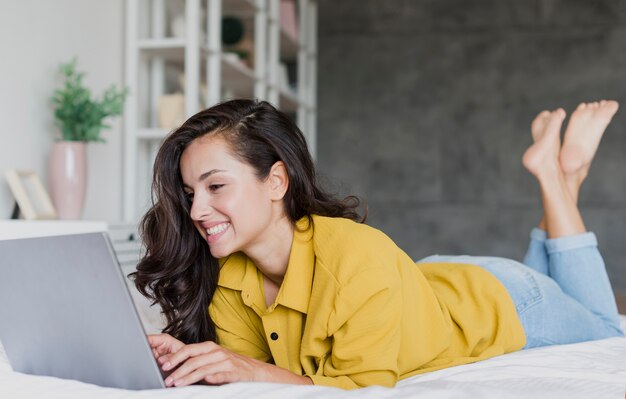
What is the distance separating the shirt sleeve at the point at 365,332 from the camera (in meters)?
1.18

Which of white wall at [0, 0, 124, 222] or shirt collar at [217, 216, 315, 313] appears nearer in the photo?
shirt collar at [217, 216, 315, 313]

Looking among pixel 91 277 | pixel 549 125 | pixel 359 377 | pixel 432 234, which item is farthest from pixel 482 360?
pixel 432 234

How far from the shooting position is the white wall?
2.65 m

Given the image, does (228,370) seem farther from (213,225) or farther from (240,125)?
(240,125)

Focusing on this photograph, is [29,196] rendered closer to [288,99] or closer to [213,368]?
[213,368]

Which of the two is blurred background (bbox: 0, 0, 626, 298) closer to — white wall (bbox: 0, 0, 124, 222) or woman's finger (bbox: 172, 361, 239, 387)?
white wall (bbox: 0, 0, 124, 222)

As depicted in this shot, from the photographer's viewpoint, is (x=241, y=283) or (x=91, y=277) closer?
(x=91, y=277)

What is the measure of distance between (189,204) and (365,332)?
0.45 metres

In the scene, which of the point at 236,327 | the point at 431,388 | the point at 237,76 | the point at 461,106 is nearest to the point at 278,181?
the point at 236,327

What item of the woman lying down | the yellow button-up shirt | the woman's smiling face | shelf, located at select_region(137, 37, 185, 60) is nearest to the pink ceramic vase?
shelf, located at select_region(137, 37, 185, 60)

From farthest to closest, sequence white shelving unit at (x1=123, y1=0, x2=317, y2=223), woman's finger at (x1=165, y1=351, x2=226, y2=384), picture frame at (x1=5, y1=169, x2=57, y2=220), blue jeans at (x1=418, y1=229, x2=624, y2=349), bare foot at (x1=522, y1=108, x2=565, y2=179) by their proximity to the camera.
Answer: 1. white shelving unit at (x1=123, y1=0, x2=317, y2=223)
2. picture frame at (x1=5, y1=169, x2=57, y2=220)
3. bare foot at (x1=522, y1=108, x2=565, y2=179)
4. blue jeans at (x1=418, y1=229, x2=624, y2=349)
5. woman's finger at (x1=165, y1=351, x2=226, y2=384)

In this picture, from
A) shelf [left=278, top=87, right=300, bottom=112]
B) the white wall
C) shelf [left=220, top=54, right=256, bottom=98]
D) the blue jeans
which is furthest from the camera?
shelf [left=278, top=87, right=300, bottom=112]

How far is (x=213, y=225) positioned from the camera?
1.37 meters

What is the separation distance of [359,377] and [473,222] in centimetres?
470
